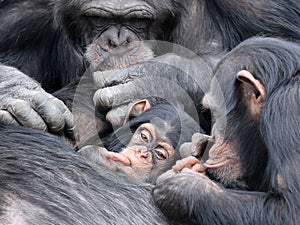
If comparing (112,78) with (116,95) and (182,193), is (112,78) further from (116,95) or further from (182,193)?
(182,193)

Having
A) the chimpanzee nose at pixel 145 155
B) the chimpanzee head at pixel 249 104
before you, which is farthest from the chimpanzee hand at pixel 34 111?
the chimpanzee head at pixel 249 104

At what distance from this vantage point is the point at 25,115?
392 cm

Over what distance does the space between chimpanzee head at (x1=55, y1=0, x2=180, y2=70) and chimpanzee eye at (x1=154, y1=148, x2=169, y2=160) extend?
0.70m

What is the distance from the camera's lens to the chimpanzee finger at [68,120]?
4.04m

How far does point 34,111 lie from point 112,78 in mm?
607

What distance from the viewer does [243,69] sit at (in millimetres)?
3742

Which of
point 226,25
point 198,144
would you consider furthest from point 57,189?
point 226,25

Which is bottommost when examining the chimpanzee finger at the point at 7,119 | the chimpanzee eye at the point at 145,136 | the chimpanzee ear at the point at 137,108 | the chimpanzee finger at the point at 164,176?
the chimpanzee ear at the point at 137,108

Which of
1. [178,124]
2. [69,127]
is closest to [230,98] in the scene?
[178,124]

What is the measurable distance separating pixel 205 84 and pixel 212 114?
74 centimetres

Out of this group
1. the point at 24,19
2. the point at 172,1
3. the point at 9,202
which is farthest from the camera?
the point at 24,19

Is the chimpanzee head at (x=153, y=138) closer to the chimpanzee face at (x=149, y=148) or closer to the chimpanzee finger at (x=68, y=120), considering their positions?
the chimpanzee face at (x=149, y=148)

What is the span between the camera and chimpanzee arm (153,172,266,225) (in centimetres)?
343

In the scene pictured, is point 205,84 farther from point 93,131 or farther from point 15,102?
point 15,102
